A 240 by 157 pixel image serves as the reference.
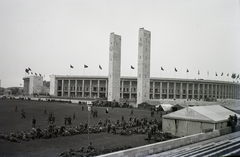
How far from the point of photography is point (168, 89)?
202 ft

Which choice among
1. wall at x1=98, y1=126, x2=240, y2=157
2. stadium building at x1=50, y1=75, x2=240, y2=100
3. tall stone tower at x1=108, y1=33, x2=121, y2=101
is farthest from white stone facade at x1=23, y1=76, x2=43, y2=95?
wall at x1=98, y1=126, x2=240, y2=157

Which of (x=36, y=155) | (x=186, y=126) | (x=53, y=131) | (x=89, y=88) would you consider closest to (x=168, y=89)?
(x=89, y=88)

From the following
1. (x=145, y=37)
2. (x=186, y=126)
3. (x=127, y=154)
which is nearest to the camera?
(x=127, y=154)

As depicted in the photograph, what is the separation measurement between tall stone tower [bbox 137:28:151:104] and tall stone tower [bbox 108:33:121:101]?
589cm

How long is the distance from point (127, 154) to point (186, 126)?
7.96 m

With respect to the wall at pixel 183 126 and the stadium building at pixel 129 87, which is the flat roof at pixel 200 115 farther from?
the stadium building at pixel 129 87

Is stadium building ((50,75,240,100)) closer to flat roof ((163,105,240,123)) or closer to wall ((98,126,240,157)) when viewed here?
→ flat roof ((163,105,240,123))

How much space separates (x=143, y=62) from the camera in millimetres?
41125

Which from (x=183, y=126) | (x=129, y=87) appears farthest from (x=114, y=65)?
(x=183, y=126)

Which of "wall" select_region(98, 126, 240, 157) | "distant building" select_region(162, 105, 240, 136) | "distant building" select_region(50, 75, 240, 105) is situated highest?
"distant building" select_region(50, 75, 240, 105)

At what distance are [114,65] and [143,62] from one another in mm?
6906

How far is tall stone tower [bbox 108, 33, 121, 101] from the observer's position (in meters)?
45.2

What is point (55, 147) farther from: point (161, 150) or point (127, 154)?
point (161, 150)

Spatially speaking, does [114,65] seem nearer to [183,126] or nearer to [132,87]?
[132,87]
